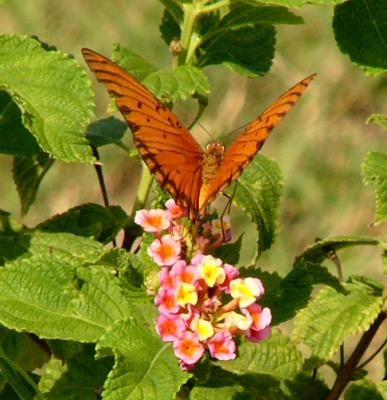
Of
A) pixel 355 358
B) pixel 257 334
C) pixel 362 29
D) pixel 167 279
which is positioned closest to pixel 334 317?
pixel 355 358

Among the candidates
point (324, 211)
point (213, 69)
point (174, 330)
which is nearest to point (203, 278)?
point (174, 330)

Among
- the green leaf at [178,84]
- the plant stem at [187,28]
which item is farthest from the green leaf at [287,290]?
the plant stem at [187,28]

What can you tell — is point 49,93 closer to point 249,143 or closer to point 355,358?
point 249,143

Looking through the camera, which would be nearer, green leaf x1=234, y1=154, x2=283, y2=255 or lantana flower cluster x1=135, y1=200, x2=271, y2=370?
lantana flower cluster x1=135, y1=200, x2=271, y2=370

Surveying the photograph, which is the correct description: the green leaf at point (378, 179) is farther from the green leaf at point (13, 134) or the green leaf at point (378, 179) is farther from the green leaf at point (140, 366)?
the green leaf at point (13, 134)

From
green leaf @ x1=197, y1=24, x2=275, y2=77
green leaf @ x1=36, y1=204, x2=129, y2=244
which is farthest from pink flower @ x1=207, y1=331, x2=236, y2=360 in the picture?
green leaf @ x1=197, y1=24, x2=275, y2=77

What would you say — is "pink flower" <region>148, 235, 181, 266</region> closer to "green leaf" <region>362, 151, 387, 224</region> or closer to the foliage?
the foliage

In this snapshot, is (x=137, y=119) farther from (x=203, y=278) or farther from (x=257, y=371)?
(x=257, y=371)
